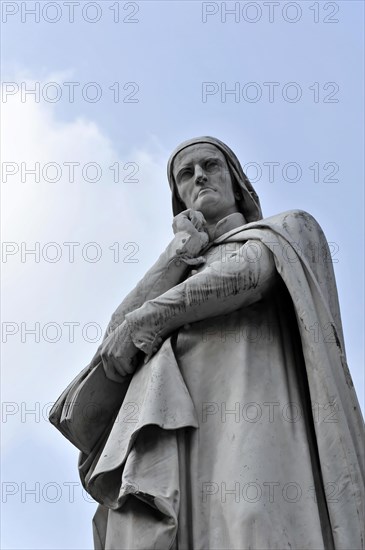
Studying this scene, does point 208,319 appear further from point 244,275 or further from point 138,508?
point 138,508

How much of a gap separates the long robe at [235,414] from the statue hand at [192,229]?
4.8 inches

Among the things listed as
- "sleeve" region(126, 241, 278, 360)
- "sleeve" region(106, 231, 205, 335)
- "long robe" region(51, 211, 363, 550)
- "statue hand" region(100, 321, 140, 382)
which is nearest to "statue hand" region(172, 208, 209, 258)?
"sleeve" region(106, 231, 205, 335)

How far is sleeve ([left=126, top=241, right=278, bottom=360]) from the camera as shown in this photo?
1041cm

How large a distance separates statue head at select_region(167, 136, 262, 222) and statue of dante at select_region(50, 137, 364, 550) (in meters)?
0.11

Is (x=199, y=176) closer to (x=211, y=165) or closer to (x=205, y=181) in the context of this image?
(x=205, y=181)

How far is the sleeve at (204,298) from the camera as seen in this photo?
10414 millimetres

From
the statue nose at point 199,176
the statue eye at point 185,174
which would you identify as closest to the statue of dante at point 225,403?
the statue nose at point 199,176

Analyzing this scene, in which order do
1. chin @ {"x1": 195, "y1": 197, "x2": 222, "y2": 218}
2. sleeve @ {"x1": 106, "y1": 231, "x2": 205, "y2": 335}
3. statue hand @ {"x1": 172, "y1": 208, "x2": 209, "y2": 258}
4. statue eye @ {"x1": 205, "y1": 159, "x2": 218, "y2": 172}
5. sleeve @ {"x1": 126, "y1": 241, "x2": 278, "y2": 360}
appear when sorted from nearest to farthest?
sleeve @ {"x1": 126, "y1": 241, "x2": 278, "y2": 360} < sleeve @ {"x1": 106, "y1": 231, "x2": 205, "y2": 335} < statue hand @ {"x1": 172, "y1": 208, "x2": 209, "y2": 258} < chin @ {"x1": 195, "y1": 197, "x2": 222, "y2": 218} < statue eye @ {"x1": 205, "y1": 159, "x2": 218, "y2": 172}

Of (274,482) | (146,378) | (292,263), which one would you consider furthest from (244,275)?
(274,482)

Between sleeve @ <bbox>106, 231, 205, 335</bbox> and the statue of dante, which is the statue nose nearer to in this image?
the statue of dante

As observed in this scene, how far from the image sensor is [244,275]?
1042cm

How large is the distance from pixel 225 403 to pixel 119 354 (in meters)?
1.00

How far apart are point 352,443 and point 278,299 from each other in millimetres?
1426

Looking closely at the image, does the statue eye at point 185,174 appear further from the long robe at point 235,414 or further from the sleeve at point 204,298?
the sleeve at point 204,298
